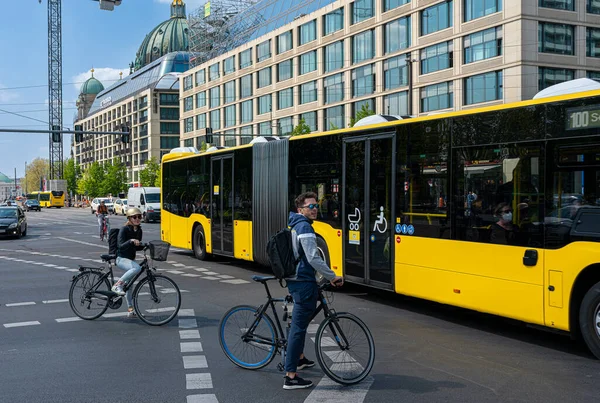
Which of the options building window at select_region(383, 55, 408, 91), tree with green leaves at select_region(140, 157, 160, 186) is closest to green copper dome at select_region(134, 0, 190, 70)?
tree with green leaves at select_region(140, 157, 160, 186)

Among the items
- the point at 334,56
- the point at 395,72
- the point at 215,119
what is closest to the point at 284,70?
the point at 334,56

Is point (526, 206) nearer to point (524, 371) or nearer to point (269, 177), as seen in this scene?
point (524, 371)

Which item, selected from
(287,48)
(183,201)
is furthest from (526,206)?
(287,48)

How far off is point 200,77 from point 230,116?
31.6ft

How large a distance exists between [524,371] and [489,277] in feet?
6.24

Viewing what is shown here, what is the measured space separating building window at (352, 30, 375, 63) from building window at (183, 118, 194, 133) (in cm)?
3512

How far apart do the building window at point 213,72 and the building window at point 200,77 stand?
1.48 meters

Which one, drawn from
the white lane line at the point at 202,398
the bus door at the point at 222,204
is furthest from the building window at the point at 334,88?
the white lane line at the point at 202,398

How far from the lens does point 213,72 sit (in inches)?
2995

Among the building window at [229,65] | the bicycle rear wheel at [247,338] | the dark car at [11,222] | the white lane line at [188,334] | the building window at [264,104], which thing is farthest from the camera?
the building window at [229,65]

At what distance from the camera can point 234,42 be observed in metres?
71.9

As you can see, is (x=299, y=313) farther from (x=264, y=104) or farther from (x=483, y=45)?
(x=264, y=104)

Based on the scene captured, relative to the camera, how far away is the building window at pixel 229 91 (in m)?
71.8

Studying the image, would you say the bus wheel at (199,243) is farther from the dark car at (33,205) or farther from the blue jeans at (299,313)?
the dark car at (33,205)
